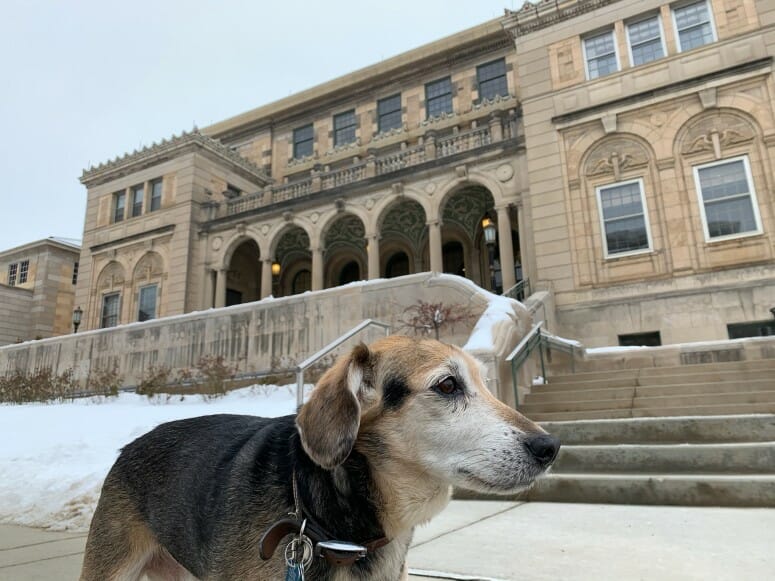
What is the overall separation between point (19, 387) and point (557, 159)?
63.3 ft

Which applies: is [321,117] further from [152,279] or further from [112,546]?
[112,546]

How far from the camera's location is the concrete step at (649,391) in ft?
25.6

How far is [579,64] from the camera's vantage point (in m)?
18.4

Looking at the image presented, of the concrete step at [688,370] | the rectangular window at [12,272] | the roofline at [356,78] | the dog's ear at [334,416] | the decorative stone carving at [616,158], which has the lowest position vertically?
the dog's ear at [334,416]

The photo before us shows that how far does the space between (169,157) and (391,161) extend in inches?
514

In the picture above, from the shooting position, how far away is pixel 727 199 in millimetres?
15398

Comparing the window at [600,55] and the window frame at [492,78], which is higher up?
the window frame at [492,78]

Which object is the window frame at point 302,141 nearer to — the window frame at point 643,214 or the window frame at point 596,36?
the window frame at point 596,36

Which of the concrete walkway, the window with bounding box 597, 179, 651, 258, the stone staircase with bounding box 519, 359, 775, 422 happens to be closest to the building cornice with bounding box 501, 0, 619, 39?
the window with bounding box 597, 179, 651, 258

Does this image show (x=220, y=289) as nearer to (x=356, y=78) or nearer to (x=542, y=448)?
(x=356, y=78)

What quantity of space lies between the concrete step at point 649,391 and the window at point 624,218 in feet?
29.7

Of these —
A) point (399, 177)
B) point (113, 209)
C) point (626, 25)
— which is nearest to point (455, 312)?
point (399, 177)

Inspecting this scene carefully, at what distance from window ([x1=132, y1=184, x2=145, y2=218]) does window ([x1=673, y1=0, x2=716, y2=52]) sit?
26353 millimetres

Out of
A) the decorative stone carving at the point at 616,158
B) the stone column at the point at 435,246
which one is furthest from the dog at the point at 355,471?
the stone column at the point at 435,246
